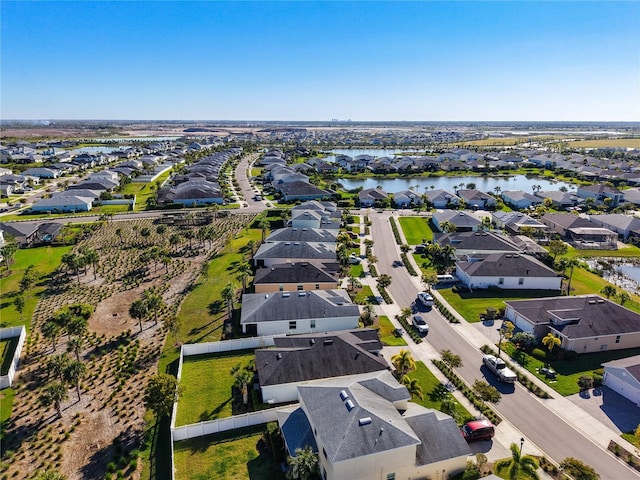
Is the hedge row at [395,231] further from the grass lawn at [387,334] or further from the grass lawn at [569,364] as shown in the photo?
the grass lawn at [569,364]

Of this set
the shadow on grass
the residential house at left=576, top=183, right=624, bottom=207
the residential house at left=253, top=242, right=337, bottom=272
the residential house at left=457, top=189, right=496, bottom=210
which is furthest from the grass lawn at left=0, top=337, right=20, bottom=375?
the residential house at left=576, top=183, right=624, bottom=207

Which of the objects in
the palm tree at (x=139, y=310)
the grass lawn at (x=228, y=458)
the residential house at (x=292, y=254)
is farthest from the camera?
the residential house at (x=292, y=254)

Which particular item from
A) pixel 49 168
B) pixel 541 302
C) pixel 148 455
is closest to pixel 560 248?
pixel 541 302

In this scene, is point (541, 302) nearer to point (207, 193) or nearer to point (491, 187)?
point (207, 193)

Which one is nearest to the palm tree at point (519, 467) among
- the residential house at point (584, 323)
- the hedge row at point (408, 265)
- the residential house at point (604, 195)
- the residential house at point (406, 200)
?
the residential house at point (584, 323)

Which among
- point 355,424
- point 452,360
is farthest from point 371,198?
point 355,424

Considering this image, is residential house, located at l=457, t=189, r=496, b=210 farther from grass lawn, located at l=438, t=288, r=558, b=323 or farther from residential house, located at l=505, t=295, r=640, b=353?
residential house, located at l=505, t=295, r=640, b=353

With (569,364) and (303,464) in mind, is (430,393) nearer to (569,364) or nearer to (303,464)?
(303,464)
